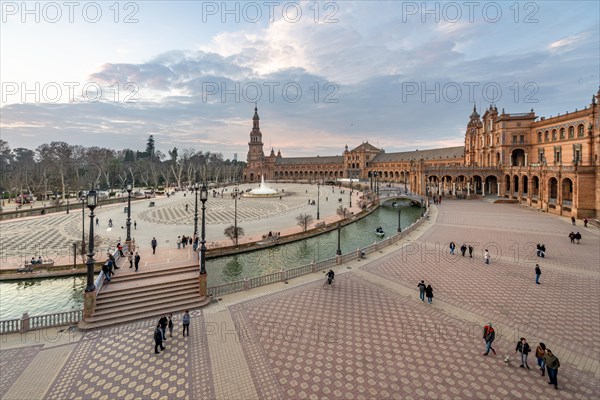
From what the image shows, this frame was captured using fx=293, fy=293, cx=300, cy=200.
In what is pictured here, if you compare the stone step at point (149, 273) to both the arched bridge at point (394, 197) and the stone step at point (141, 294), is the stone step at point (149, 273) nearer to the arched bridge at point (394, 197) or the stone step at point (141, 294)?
the stone step at point (141, 294)

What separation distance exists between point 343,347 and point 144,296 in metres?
9.88

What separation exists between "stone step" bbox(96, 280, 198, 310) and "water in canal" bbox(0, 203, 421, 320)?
4.38 meters

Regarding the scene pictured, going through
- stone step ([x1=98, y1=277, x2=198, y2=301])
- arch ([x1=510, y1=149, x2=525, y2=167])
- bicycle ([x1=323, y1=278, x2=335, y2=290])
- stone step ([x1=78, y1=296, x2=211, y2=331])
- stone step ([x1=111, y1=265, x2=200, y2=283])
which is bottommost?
stone step ([x1=78, y1=296, x2=211, y2=331])

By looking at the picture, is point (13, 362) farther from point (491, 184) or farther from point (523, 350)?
point (491, 184)

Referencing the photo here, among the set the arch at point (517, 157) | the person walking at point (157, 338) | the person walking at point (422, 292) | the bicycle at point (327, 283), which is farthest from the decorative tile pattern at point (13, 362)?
the arch at point (517, 157)

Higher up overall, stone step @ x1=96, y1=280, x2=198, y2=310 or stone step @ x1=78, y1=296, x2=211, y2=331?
stone step @ x1=96, y1=280, x2=198, y2=310

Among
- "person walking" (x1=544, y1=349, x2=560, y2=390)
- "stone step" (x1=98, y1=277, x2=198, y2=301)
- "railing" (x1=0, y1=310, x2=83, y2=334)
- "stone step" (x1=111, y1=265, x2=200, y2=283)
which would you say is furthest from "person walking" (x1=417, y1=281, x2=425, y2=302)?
"railing" (x1=0, y1=310, x2=83, y2=334)

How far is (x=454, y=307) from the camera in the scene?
13891 millimetres

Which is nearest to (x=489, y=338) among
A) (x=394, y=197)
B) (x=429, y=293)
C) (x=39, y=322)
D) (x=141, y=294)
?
(x=429, y=293)

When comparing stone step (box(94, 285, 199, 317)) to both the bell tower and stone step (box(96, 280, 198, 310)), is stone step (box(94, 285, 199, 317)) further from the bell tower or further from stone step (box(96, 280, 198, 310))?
the bell tower

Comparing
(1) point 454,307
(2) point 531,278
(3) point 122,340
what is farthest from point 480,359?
(3) point 122,340

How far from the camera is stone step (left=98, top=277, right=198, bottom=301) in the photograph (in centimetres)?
1402

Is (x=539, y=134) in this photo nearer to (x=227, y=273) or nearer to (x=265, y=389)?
(x=227, y=273)

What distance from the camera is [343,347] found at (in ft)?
35.0
